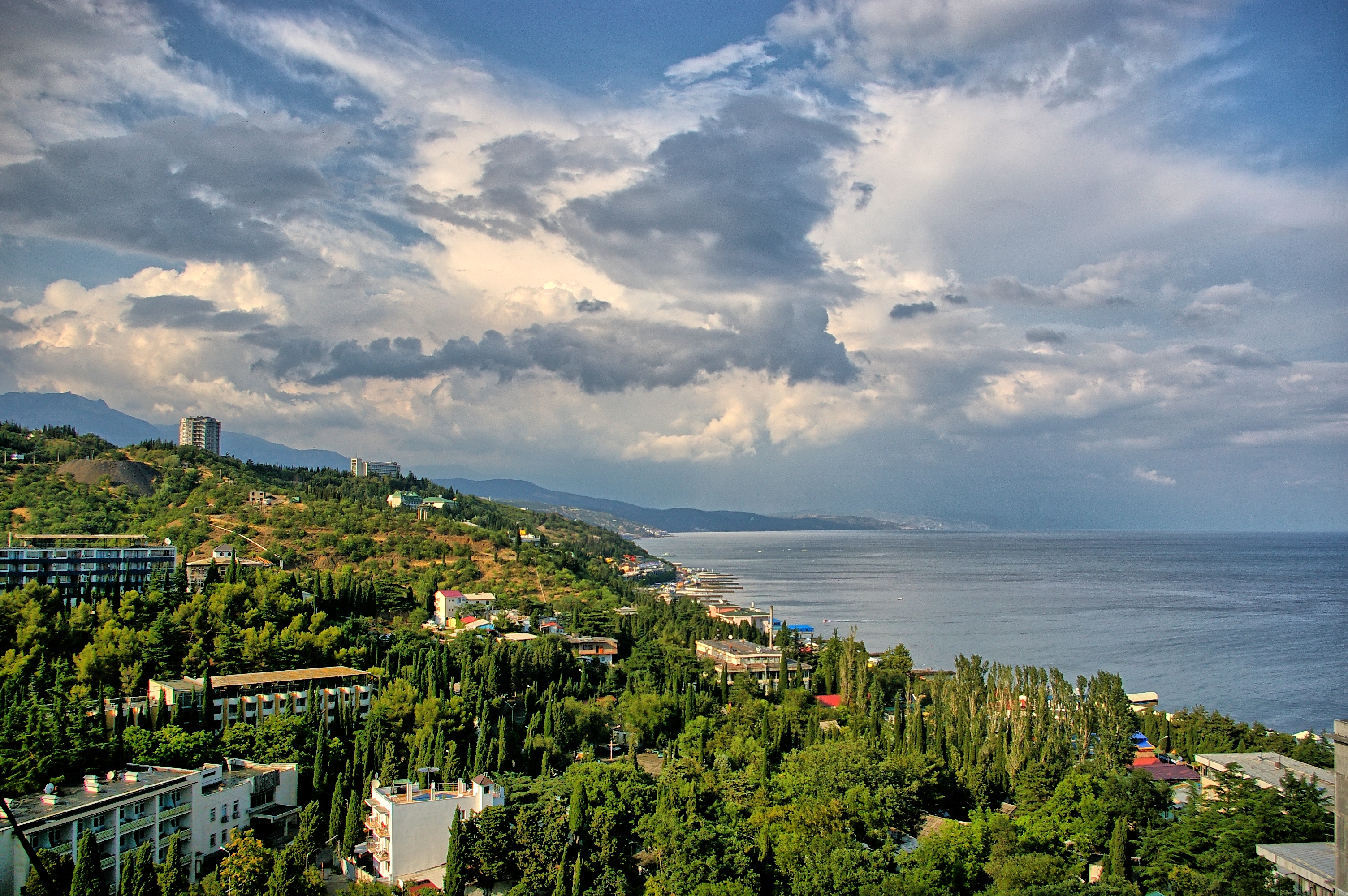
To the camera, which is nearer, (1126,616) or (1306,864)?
(1306,864)

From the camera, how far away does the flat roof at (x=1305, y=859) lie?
16281mm

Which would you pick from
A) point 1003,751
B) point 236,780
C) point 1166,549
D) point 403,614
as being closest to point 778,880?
point 1003,751

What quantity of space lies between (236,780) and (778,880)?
40.4 feet

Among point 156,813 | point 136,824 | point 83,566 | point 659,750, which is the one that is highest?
point 83,566

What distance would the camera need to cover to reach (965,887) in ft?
59.0

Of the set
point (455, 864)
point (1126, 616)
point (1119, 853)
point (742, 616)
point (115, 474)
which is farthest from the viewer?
point (1126, 616)

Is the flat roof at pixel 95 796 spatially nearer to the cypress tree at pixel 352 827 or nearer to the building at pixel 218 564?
the cypress tree at pixel 352 827

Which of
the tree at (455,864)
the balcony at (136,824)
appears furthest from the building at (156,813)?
the tree at (455,864)

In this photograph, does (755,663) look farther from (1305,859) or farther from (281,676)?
(1305,859)

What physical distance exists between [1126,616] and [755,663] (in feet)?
123

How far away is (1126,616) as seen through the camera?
6538cm

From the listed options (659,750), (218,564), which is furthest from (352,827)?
(218,564)

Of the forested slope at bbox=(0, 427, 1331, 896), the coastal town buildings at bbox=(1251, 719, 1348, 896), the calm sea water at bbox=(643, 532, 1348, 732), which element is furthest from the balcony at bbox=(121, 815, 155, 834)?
the calm sea water at bbox=(643, 532, 1348, 732)

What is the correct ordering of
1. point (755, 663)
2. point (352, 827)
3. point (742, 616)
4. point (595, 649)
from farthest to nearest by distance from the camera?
point (742, 616) → point (755, 663) → point (595, 649) → point (352, 827)
